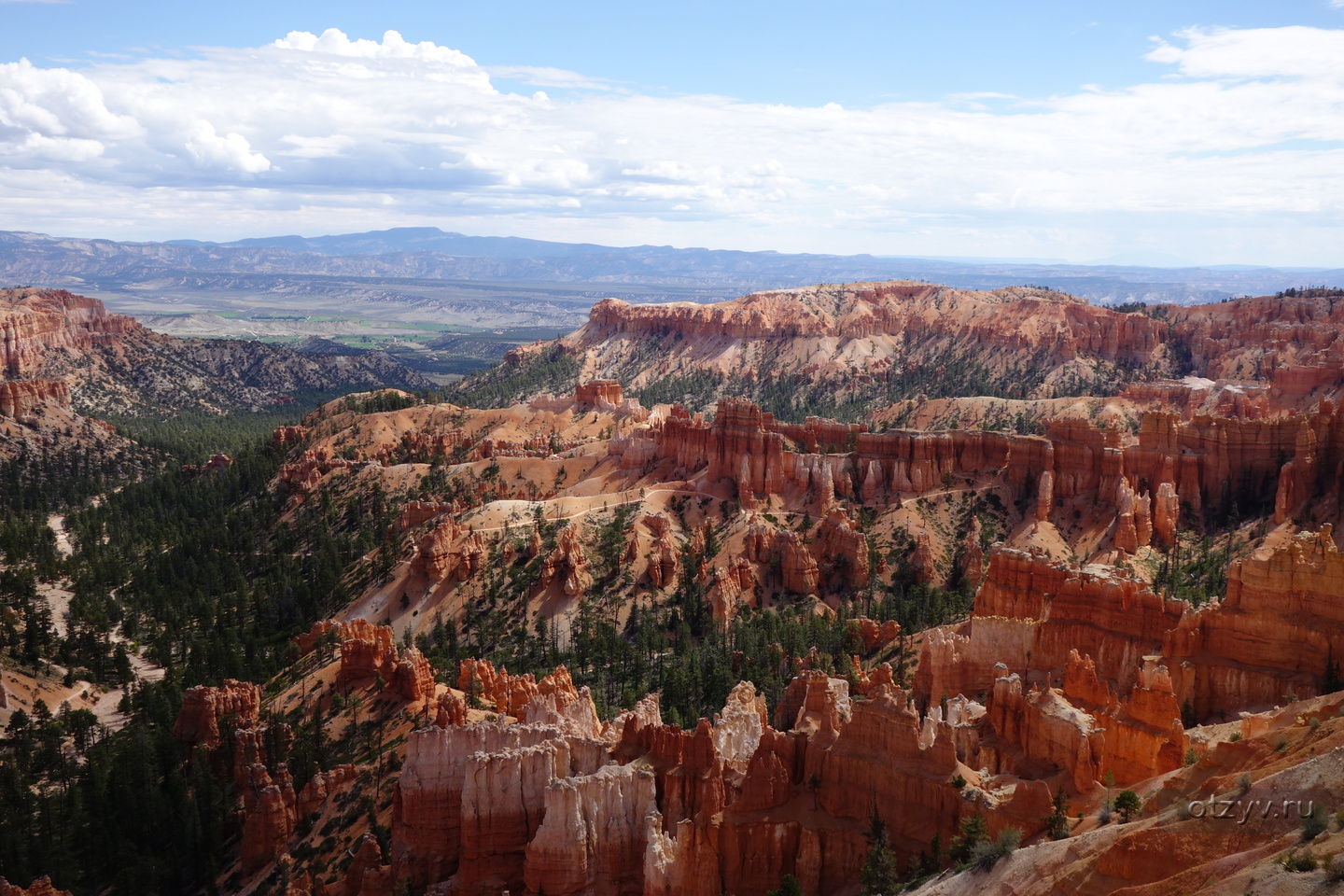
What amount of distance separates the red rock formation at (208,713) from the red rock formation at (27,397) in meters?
127

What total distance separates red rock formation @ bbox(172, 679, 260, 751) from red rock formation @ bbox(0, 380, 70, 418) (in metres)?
127

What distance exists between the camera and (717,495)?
4277 inches

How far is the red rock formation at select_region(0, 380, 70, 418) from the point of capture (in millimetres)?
169375

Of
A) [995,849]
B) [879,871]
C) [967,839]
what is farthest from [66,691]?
[995,849]

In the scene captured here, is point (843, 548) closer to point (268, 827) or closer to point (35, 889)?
point (268, 827)

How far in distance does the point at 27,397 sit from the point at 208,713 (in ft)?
435

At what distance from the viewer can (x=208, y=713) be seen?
6569cm

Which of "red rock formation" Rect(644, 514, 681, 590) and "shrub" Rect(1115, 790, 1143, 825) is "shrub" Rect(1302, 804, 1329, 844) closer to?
"shrub" Rect(1115, 790, 1143, 825)

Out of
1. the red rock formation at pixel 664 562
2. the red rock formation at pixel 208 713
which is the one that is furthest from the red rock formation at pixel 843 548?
the red rock formation at pixel 208 713

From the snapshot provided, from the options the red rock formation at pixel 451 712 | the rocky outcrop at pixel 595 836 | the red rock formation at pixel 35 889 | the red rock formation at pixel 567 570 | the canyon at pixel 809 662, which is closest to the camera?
the canyon at pixel 809 662

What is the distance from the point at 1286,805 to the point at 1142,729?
592 inches

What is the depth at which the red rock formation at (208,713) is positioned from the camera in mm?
65250

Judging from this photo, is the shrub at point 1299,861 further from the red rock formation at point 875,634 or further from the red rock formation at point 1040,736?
the red rock formation at point 875,634

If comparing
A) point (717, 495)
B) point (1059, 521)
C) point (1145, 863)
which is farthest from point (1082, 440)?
point (1145, 863)
